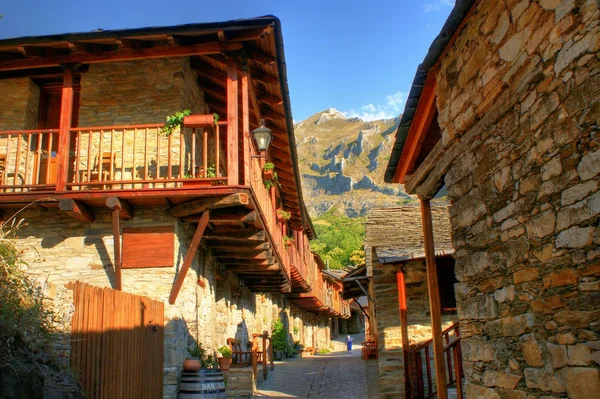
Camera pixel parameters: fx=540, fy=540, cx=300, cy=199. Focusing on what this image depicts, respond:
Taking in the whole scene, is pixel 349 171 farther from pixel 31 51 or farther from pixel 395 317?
pixel 31 51

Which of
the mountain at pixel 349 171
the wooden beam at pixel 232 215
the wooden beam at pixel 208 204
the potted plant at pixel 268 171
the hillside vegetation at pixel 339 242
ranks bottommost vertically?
the wooden beam at pixel 232 215

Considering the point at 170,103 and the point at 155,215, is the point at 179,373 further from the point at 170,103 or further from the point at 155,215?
the point at 170,103

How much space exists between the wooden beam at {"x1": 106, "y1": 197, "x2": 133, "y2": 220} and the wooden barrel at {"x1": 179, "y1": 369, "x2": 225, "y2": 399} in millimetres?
2305

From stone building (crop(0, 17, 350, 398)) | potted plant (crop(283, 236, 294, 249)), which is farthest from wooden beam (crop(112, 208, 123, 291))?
potted plant (crop(283, 236, 294, 249))

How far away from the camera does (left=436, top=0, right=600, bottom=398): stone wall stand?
9.77 ft

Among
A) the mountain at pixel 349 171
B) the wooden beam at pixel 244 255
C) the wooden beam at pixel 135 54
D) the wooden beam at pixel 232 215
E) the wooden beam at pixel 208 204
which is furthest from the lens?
the mountain at pixel 349 171

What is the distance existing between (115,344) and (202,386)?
177cm

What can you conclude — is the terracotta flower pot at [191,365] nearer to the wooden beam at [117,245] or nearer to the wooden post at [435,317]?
the wooden beam at [117,245]

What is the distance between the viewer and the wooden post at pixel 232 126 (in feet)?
23.0

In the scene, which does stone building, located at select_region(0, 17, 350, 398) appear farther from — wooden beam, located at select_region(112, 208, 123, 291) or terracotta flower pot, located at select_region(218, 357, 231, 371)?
terracotta flower pot, located at select_region(218, 357, 231, 371)

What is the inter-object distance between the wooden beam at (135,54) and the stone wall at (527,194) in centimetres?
385

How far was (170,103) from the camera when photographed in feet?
27.2

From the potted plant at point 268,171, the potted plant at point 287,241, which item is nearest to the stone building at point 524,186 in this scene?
the potted plant at point 268,171

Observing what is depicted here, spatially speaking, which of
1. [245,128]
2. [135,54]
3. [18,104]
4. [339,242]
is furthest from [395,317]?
[339,242]
